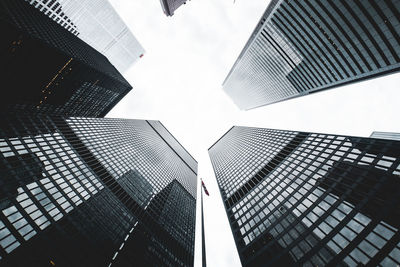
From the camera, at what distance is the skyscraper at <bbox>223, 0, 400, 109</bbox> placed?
142 ft

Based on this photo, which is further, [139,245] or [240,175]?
[240,175]

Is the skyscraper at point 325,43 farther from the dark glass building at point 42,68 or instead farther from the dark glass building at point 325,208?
the dark glass building at point 42,68

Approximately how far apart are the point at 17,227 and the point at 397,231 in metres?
57.6

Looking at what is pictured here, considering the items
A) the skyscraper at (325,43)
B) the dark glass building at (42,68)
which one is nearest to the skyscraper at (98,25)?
the dark glass building at (42,68)

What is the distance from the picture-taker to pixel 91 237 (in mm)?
48062

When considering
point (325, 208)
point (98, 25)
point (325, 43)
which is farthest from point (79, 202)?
point (98, 25)

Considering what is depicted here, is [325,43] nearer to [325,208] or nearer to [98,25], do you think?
[325,208]

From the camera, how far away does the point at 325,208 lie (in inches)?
1470

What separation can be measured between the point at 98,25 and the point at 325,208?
15980 cm

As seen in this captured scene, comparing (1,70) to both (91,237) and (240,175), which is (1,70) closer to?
(91,237)

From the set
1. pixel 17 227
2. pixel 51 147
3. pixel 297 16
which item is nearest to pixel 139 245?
pixel 17 227

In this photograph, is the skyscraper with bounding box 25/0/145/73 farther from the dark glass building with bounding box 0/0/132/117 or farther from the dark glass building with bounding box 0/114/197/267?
the dark glass building with bounding box 0/114/197/267

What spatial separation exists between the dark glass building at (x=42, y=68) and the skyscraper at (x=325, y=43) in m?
73.9

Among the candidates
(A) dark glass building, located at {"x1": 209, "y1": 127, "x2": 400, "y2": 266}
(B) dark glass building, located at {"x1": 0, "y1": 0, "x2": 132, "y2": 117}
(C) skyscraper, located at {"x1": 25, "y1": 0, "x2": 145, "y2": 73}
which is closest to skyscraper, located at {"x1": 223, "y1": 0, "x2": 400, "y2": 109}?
(A) dark glass building, located at {"x1": 209, "y1": 127, "x2": 400, "y2": 266}
